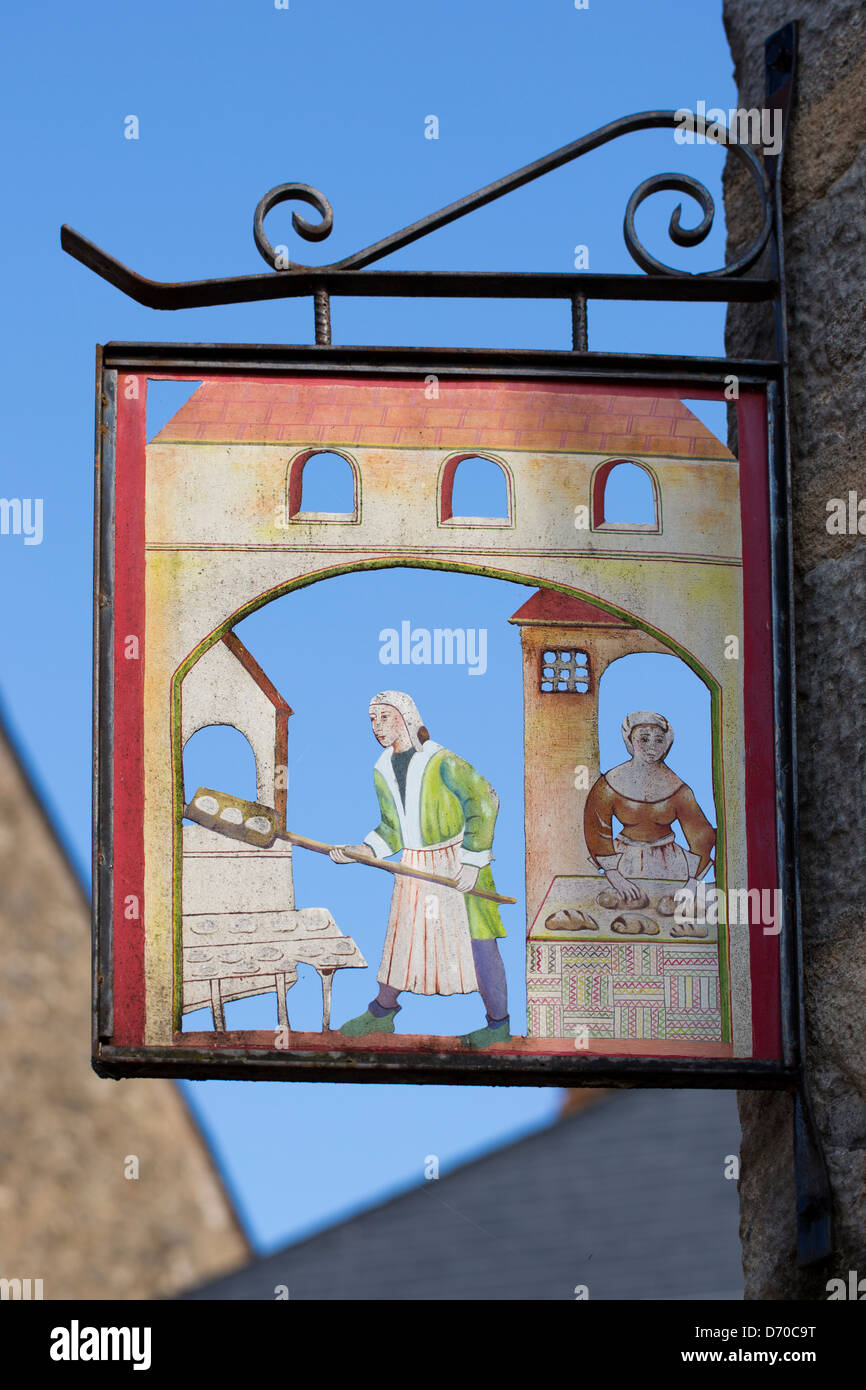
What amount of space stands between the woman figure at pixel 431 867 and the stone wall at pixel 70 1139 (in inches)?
335

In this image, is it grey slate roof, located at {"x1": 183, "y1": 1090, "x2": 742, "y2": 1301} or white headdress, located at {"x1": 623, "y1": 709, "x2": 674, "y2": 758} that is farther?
grey slate roof, located at {"x1": 183, "y1": 1090, "x2": 742, "y2": 1301}

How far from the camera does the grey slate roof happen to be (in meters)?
10.3

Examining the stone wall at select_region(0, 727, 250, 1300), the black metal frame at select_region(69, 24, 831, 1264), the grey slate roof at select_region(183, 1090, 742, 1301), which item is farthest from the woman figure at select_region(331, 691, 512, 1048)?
the stone wall at select_region(0, 727, 250, 1300)

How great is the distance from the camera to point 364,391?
4.20 m

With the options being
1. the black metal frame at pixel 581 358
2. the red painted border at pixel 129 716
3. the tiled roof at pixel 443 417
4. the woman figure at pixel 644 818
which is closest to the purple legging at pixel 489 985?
the black metal frame at pixel 581 358

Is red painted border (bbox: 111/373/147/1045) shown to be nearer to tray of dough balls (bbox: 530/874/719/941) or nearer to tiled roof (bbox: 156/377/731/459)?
tiled roof (bbox: 156/377/731/459)

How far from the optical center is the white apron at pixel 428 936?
12.7 ft

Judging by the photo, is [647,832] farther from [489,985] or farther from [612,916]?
[489,985]

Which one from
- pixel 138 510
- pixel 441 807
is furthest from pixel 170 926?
pixel 138 510

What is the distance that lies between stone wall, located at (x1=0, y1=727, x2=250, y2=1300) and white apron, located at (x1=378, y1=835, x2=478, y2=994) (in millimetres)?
8514

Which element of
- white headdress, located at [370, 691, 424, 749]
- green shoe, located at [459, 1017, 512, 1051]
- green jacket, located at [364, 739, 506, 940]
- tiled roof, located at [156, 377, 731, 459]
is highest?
tiled roof, located at [156, 377, 731, 459]

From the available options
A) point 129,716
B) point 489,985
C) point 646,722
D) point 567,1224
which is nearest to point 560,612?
point 646,722

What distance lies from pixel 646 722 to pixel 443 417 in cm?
75
